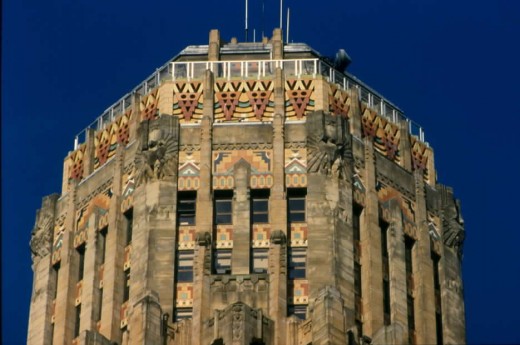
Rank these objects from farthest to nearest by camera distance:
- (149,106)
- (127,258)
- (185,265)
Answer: (149,106)
(127,258)
(185,265)

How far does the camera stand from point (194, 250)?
40781 mm

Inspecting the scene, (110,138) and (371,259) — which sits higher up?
(110,138)

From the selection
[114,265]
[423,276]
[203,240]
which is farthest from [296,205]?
[114,265]

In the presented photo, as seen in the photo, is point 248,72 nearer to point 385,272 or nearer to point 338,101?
point 338,101

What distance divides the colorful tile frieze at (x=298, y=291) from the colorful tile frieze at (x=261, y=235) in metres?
1.81

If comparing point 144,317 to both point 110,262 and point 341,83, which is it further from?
point 341,83

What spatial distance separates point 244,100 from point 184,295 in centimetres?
897

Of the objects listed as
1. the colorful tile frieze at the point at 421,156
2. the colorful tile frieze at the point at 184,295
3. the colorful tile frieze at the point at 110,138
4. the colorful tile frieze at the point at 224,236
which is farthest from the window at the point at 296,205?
the colorful tile frieze at the point at 110,138

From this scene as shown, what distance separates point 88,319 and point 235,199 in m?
7.04

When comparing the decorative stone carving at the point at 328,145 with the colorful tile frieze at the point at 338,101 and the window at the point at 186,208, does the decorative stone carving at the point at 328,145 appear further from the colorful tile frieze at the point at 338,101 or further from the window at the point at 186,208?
the window at the point at 186,208

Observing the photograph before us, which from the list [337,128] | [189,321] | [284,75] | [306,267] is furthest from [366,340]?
[284,75]

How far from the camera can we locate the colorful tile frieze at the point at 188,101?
147ft

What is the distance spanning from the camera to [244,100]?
45000 mm

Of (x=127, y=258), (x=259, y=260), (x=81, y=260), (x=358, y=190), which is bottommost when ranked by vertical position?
(x=259, y=260)
